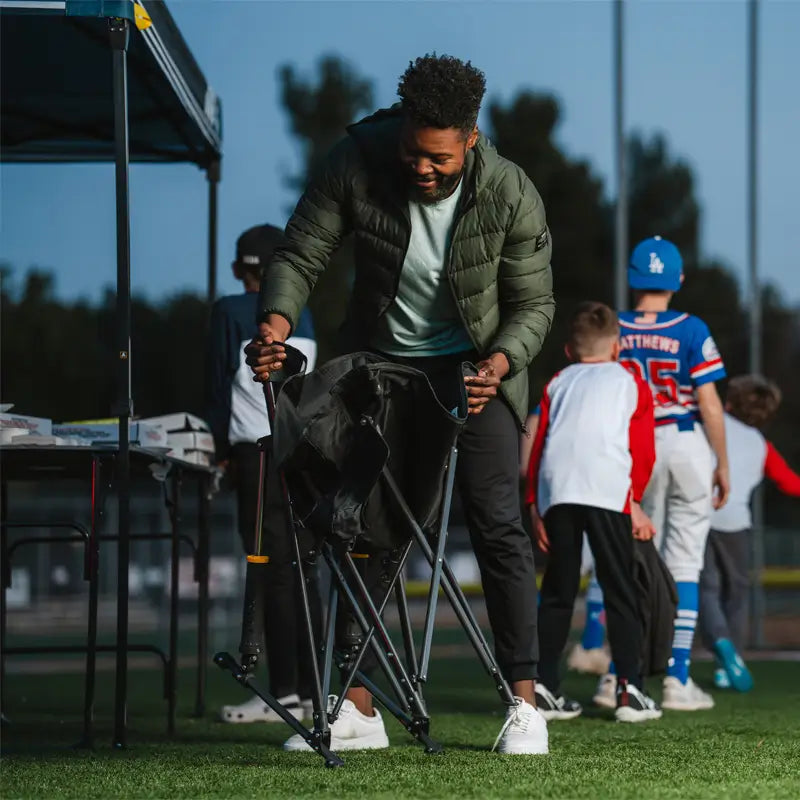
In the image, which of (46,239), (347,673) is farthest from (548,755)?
(46,239)

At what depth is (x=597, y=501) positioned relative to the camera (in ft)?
19.1

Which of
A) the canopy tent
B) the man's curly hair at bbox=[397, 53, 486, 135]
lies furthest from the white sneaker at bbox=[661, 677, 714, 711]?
→ the man's curly hair at bbox=[397, 53, 486, 135]

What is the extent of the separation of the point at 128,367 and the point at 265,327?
3.91 ft

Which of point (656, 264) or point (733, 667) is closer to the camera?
point (656, 264)

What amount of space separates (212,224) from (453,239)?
12.3ft

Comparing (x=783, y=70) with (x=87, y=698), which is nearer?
(x=87, y=698)

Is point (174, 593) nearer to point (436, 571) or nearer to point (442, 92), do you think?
→ point (436, 571)

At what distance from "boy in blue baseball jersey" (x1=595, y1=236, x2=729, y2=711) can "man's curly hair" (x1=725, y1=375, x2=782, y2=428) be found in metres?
1.75

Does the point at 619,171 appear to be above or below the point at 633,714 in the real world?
above

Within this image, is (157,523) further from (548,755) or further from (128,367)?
(548,755)

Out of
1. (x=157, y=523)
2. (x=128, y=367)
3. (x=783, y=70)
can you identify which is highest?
(x=783, y=70)

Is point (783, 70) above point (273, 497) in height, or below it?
above

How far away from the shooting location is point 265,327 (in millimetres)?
4047

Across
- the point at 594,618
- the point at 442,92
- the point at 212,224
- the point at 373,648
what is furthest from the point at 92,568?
the point at 594,618
